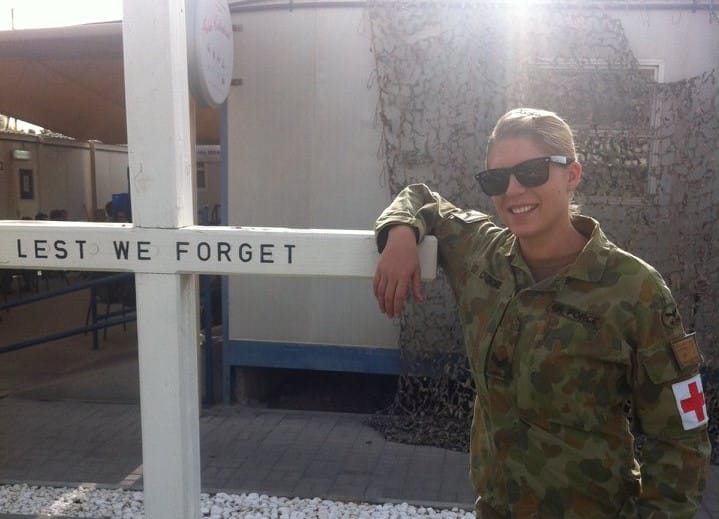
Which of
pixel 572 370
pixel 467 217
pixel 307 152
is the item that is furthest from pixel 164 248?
pixel 307 152

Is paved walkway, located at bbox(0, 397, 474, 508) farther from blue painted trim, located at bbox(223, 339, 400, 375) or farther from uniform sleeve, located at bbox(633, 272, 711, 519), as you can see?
uniform sleeve, located at bbox(633, 272, 711, 519)

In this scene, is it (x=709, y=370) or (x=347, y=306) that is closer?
(x=709, y=370)

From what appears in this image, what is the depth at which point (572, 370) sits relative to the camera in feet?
5.53

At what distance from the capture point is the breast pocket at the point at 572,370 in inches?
65.6

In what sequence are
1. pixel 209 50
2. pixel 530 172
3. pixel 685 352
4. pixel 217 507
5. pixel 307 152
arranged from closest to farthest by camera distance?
pixel 685 352, pixel 530 172, pixel 217 507, pixel 209 50, pixel 307 152

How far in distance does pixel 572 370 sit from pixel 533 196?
404 mm

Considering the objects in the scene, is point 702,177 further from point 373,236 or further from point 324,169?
point 373,236

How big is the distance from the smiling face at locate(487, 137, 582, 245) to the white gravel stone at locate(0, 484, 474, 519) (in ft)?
7.91

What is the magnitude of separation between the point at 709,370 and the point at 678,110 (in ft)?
5.52

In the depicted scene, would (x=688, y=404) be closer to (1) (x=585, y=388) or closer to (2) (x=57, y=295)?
(1) (x=585, y=388)

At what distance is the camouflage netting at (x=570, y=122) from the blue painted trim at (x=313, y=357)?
308 mm

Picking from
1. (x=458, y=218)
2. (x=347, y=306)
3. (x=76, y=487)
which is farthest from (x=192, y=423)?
(x=347, y=306)

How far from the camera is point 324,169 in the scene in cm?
541

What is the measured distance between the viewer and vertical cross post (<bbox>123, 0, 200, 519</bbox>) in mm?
2102
